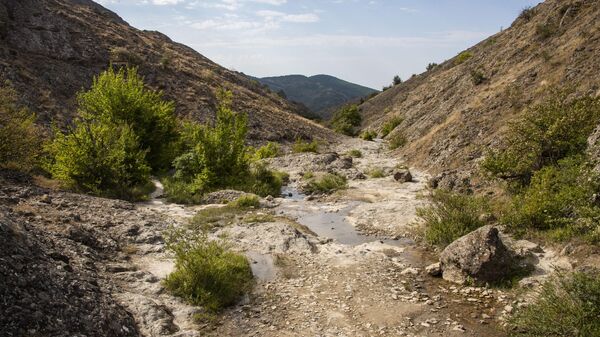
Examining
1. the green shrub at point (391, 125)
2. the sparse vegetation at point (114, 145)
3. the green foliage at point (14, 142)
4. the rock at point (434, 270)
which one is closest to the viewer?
the rock at point (434, 270)

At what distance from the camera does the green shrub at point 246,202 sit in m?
20.2

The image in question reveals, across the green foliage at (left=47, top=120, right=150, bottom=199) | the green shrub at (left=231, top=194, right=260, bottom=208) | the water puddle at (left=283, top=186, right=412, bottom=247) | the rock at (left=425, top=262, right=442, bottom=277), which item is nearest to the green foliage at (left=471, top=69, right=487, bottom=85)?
the water puddle at (left=283, top=186, right=412, bottom=247)

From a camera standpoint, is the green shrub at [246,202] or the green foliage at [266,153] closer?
the green shrub at [246,202]

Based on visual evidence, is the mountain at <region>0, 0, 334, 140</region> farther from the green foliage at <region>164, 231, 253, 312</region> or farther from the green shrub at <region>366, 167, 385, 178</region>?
the green foliage at <region>164, 231, 253, 312</region>

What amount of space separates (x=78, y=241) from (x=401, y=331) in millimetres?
9880

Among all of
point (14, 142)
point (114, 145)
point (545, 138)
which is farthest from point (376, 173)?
point (14, 142)

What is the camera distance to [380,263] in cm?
1326

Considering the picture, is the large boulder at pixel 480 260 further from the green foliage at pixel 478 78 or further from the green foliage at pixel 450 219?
the green foliage at pixel 478 78

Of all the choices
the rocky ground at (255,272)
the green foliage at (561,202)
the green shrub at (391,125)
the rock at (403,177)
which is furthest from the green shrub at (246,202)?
the green shrub at (391,125)

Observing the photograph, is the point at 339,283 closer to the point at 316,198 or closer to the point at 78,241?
the point at 78,241

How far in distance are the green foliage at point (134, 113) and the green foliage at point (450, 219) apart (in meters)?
17.7

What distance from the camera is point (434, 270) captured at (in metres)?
12.5

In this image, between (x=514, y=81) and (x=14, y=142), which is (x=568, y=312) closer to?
(x=14, y=142)

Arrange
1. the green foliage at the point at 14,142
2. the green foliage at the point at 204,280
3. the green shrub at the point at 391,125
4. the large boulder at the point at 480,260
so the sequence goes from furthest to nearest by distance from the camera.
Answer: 1. the green shrub at the point at 391,125
2. the green foliage at the point at 14,142
3. the large boulder at the point at 480,260
4. the green foliage at the point at 204,280
